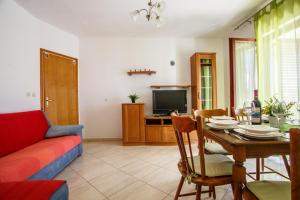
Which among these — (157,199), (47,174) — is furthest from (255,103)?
(47,174)

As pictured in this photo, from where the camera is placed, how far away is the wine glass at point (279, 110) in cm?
134

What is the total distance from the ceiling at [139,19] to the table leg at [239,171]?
7.67 feet

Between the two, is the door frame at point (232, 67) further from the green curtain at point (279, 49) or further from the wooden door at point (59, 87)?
the wooden door at point (59, 87)

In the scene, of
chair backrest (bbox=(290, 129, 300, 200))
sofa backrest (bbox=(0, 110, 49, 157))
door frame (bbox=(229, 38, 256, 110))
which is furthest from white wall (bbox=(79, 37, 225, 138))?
chair backrest (bbox=(290, 129, 300, 200))

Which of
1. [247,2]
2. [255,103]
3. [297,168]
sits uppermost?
[247,2]

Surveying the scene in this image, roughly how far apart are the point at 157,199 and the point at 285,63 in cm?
246

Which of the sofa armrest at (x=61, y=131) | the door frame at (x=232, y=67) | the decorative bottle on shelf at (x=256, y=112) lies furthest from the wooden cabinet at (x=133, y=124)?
the decorative bottle on shelf at (x=256, y=112)

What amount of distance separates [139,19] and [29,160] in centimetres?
270

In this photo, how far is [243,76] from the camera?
141 inches

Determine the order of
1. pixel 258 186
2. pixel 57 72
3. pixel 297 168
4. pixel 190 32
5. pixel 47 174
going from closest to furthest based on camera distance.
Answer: pixel 297 168 < pixel 258 186 < pixel 47 174 < pixel 57 72 < pixel 190 32

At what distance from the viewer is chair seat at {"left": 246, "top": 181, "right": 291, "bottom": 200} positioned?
0.90 meters

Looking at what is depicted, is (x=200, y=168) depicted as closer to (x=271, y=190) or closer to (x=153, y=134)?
(x=271, y=190)

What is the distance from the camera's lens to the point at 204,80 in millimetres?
3752

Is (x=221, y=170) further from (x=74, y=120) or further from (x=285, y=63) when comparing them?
(x=74, y=120)
